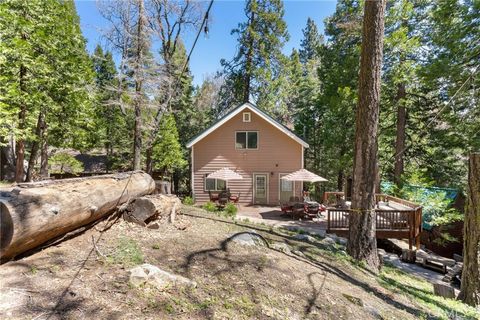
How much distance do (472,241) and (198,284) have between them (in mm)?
5661

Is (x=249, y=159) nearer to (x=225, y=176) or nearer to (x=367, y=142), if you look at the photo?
(x=225, y=176)

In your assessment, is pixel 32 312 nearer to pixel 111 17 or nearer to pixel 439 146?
pixel 111 17

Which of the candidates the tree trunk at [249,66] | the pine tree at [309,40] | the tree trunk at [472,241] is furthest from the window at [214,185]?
the pine tree at [309,40]

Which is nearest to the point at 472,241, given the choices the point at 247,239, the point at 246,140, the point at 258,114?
the point at 247,239

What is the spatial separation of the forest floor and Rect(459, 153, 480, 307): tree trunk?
1.57 ft

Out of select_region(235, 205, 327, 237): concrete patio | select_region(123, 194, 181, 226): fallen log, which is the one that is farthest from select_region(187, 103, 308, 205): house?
select_region(123, 194, 181, 226): fallen log

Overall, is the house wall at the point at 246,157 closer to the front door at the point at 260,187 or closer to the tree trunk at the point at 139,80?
the front door at the point at 260,187

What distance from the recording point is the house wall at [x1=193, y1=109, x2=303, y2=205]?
49.3 ft

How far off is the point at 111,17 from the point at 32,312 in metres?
13.4

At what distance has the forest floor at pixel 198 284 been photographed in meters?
2.54

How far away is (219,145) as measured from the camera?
49.7 ft

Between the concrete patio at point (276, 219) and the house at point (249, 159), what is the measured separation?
1213mm

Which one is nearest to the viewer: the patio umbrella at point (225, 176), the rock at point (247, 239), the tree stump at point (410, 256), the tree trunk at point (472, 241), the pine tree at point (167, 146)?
the rock at point (247, 239)

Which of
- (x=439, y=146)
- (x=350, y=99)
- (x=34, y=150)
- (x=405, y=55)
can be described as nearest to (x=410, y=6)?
(x=405, y=55)
